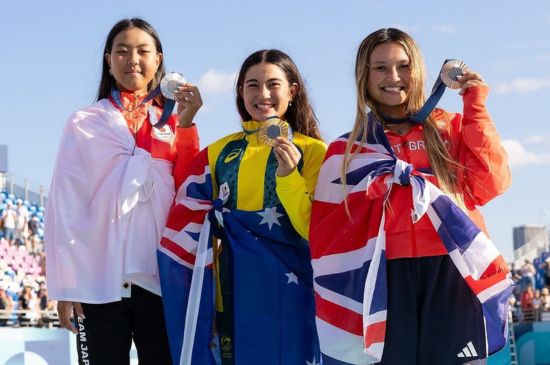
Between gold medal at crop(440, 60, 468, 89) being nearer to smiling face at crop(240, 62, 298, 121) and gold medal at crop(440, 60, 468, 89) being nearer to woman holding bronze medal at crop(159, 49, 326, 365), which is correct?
woman holding bronze medal at crop(159, 49, 326, 365)

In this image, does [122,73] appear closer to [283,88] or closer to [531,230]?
[283,88]

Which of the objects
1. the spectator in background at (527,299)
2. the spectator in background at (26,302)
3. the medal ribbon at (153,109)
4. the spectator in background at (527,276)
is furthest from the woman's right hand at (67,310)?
the spectator in background at (527,276)

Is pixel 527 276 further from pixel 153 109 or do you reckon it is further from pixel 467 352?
pixel 467 352

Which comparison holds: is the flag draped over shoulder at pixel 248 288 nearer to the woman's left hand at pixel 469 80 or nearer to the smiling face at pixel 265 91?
the smiling face at pixel 265 91

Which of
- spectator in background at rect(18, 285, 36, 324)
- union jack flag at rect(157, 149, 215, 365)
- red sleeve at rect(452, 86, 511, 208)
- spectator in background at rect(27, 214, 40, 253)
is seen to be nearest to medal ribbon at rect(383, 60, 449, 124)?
red sleeve at rect(452, 86, 511, 208)

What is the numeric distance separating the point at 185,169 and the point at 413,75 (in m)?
1.00

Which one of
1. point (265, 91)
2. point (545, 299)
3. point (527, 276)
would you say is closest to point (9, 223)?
point (545, 299)

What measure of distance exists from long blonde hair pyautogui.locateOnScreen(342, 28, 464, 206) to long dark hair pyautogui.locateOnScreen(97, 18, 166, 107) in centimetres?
93

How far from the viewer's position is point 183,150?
377 cm

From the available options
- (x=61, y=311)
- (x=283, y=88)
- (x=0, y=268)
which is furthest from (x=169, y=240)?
(x=0, y=268)

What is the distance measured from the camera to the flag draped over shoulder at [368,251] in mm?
3047

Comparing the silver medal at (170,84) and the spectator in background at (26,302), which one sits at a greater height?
the silver medal at (170,84)

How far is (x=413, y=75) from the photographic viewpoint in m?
3.33

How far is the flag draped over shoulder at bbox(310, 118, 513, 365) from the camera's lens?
3.05 metres
